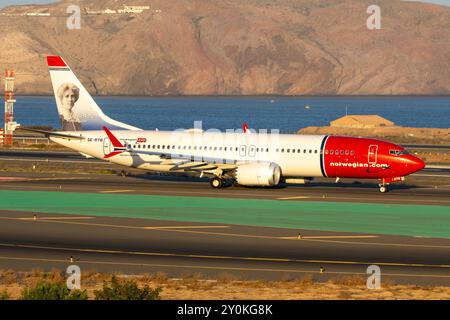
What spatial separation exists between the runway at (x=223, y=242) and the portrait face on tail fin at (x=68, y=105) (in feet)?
27.2

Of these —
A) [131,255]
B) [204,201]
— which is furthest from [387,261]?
[204,201]

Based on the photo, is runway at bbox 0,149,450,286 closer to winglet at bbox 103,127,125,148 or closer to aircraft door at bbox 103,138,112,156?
winglet at bbox 103,127,125,148

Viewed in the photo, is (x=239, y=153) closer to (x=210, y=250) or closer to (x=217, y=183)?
(x=217, y=183)

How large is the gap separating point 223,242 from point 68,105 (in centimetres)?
3298

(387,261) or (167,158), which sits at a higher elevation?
(167,158)

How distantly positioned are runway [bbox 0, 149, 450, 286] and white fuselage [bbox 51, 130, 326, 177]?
2421mm

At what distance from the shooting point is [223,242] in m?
46.1

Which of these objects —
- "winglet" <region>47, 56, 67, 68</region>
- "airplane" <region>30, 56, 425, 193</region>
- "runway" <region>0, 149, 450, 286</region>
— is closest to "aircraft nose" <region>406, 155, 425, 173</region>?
"airplane" <region>30, 56, 425, 193</region>

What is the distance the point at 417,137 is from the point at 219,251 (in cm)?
11369

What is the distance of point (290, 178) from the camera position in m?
69.7

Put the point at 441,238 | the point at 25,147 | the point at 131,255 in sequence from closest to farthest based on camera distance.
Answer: the point at 131,255 → the point at 441,238 → the point at 25,147

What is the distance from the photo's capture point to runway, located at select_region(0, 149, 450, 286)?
39.3 meters
